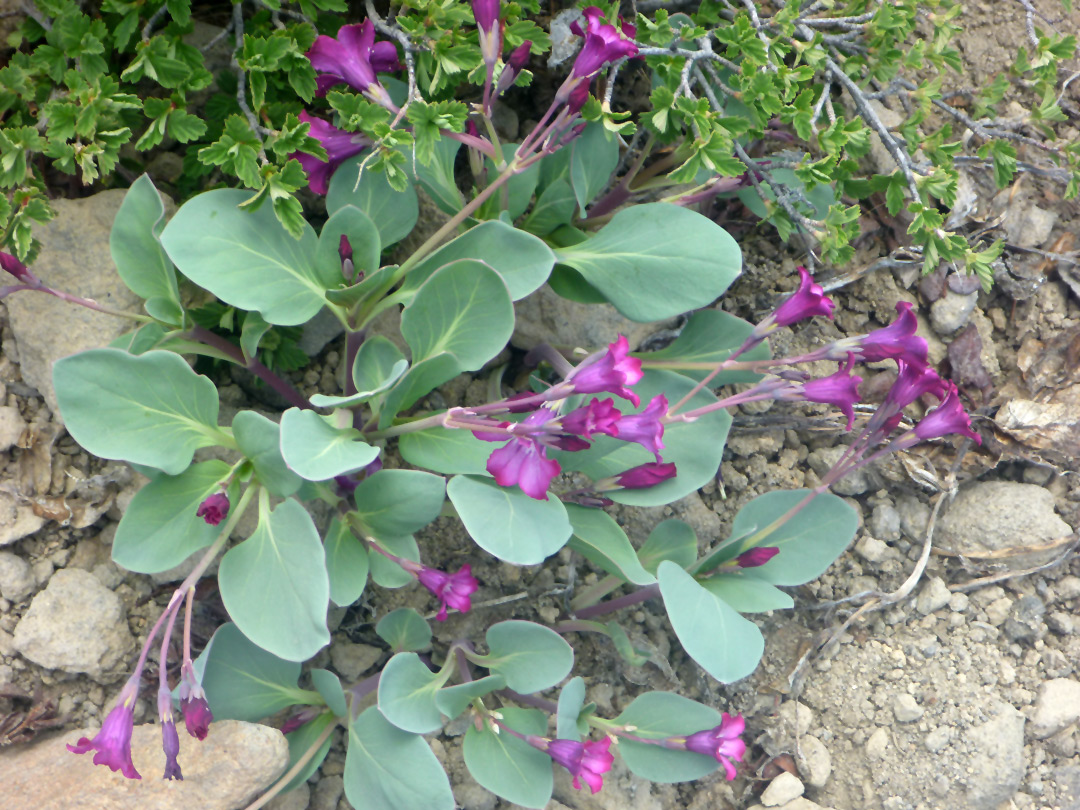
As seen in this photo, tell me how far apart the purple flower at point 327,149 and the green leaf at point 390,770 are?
1.18 meters

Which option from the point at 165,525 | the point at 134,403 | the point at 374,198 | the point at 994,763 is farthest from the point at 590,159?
the point at 994,763

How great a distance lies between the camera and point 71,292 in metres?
2.20

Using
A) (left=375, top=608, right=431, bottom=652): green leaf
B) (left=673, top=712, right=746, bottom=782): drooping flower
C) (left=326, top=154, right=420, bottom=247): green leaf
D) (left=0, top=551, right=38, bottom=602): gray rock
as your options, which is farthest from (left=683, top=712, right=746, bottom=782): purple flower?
(left=0, top=551, right=38, bottom=602): gray rock

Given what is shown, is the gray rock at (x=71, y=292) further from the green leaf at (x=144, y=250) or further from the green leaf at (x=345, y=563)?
the green leaf at (x=345, y=563)

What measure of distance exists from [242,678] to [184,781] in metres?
0.26

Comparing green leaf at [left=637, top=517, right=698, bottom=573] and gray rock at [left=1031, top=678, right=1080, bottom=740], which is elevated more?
green leaf at [left=637, top=517, right=698, bottom=573]

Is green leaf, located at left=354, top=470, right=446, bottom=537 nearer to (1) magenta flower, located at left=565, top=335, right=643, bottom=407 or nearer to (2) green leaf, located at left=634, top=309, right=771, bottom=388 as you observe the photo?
(1) magenta flower, located at left=565, top=335, right=643, bottom=407

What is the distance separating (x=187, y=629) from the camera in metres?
1.78

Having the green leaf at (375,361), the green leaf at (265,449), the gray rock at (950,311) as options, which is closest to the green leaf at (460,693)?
the green leaf at (265,449)

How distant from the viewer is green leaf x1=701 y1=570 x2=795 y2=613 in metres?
2.07

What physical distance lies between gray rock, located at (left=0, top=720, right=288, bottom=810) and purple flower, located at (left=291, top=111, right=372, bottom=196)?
1232 mm

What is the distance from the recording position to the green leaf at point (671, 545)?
221 centimetres

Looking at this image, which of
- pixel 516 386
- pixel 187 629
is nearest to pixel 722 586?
pixel 516 386

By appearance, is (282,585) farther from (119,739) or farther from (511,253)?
(511,253)
